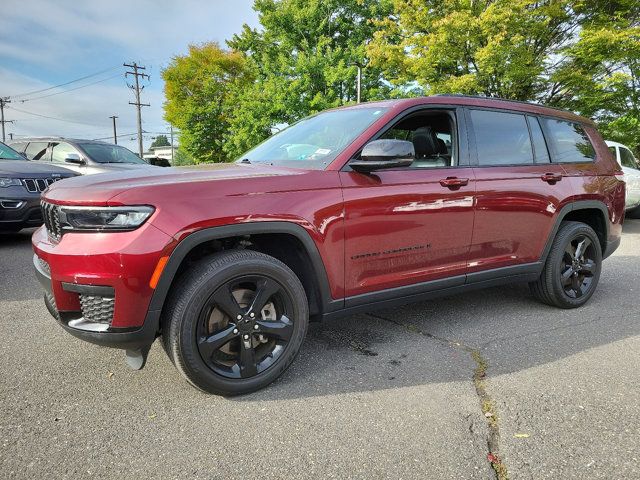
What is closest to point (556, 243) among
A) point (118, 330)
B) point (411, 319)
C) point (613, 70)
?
point (411, 319)

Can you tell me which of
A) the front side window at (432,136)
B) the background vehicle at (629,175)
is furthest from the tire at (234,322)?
the background vehicle at (629,175)

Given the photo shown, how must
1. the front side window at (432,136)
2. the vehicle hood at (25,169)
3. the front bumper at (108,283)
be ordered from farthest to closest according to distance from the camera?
the vehicle hood at (25,169)
the front side window at (432,136)
the front bumper at (108,283)

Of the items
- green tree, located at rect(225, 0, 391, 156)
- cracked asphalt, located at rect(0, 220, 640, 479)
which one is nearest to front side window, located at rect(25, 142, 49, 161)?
cracked asphalt, located at rect(0, 220, 640, 479)

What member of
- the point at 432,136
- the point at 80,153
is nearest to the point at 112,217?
the point at 432,136

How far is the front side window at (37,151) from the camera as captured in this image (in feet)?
31.3

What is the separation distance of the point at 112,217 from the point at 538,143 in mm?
3382

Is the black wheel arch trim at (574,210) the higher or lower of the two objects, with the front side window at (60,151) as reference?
lower

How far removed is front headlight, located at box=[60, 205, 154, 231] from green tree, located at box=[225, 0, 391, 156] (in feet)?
79.1

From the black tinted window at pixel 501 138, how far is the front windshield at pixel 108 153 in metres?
7.66

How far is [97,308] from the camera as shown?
89.9 inches

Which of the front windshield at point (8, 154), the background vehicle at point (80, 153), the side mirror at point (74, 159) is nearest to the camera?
the front windshield at point (8, 154)

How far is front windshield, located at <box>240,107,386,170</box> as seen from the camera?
2.97m

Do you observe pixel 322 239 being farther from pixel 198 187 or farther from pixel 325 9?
pixel 325 9

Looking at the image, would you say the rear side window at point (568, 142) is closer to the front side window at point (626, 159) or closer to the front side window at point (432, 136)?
the front side window at point (432, 136)
